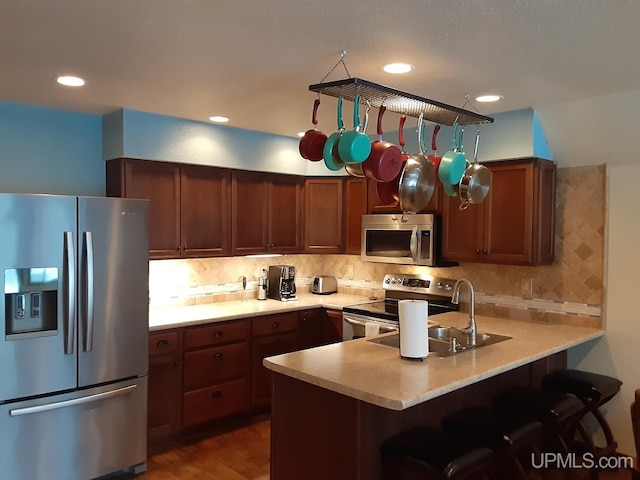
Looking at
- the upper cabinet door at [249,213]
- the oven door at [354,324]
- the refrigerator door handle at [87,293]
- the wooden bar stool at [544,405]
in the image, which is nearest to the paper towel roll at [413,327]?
the wooden bar stool at [544,405]

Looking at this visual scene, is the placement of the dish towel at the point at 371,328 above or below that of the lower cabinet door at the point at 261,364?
above

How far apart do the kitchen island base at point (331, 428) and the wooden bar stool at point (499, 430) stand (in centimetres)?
14

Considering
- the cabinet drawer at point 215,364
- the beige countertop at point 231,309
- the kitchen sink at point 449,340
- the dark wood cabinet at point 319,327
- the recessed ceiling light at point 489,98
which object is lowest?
the cabinet drawer at point 215,364

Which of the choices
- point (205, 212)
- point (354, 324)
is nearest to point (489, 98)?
point (354, 324)

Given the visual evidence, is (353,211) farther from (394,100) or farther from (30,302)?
→ (30,302)

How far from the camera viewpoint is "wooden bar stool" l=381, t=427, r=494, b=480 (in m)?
2.13

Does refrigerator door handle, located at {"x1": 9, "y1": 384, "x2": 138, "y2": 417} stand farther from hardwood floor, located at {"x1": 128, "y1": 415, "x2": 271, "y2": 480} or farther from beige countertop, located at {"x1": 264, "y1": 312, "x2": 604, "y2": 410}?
beige countertop, located at {"x1": 264, "y1": 312, "x2": 604, "y2": 410}

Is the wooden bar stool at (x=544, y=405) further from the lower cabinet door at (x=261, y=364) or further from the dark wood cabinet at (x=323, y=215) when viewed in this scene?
the dark wood cabinet at (x=323, y=215)

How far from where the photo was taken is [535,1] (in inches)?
72.7

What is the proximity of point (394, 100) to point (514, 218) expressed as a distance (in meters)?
1.70

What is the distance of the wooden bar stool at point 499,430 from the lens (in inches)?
96.0

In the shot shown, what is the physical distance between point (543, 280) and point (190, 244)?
2648 mm

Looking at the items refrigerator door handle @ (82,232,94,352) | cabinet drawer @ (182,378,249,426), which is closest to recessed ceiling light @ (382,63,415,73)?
refrigerator door handle @ (82,232,94,352)

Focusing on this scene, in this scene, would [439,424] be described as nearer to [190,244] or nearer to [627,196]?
[627,196]
